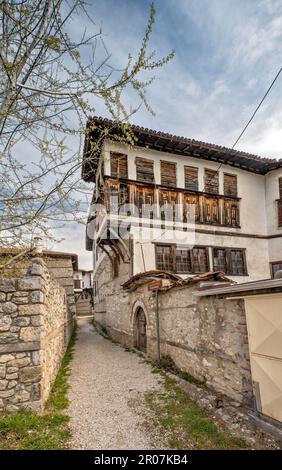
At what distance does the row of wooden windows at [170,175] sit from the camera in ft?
37.4

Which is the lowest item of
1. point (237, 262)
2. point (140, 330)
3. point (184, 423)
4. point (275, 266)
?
point (184, 423)

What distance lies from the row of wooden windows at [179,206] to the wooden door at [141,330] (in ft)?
13.7

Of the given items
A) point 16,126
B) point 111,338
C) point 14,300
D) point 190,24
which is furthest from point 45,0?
point 111,338

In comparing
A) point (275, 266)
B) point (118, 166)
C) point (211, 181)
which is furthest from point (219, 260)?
point (118, 166)

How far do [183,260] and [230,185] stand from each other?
5.03m

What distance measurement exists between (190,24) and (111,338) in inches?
537

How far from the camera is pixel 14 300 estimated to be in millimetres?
4688

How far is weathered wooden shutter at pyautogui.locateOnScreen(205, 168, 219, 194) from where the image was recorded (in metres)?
13.3

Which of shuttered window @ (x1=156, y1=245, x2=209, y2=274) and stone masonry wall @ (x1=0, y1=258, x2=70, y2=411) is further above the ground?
shuttered window @ (x1=156, y1=245, x2=209, y2=274)

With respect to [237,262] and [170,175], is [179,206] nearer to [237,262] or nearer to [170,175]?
[170,175]

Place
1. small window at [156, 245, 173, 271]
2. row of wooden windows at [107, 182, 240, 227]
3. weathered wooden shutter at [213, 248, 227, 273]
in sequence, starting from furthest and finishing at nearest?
weathered wooden shutter at [213, 248, 227, 273]
small window at [156, 245, 173, 271]
row of wooden windows at [107, 182, 240, 227]

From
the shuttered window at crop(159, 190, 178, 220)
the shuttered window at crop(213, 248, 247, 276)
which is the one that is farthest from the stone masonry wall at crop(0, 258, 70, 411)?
the shuttered window at crop(213, 248, 247, 276)

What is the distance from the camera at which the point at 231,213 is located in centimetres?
1362

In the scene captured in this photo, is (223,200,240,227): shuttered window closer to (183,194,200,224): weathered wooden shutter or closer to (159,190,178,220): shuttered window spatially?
(183,194,200,224): weathered wooden shutter
